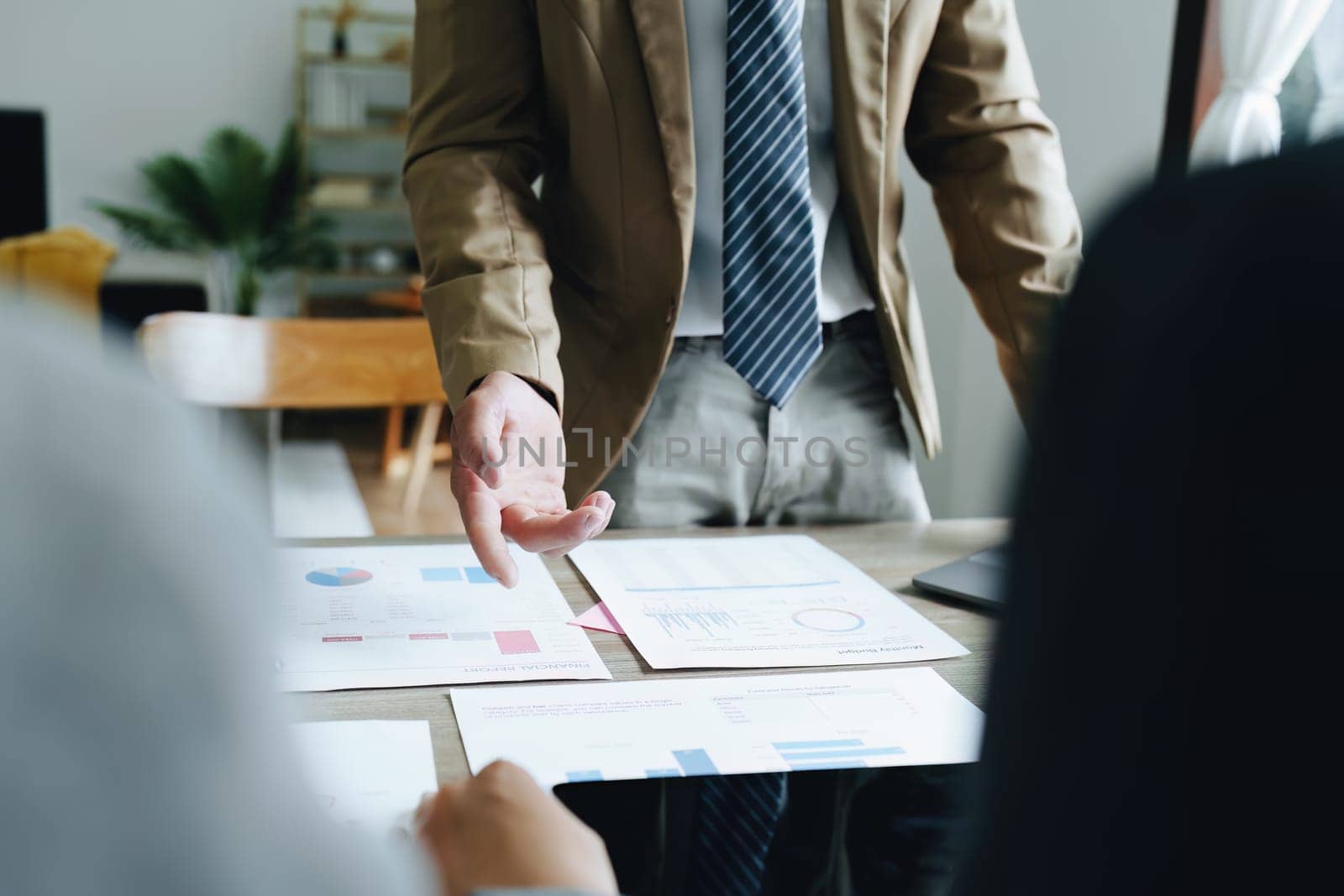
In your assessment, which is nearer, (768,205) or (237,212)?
(768,205)

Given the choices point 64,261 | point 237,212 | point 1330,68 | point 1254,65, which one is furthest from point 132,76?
point 1330,68

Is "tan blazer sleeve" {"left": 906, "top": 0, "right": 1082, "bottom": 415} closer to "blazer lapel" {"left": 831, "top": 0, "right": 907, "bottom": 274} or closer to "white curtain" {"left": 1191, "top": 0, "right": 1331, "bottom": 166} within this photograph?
"blazer lapel" {"left": 831, "top": 0, "right": 907, "bottom": 274}

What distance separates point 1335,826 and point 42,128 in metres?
6.98

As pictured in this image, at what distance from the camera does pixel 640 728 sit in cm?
72

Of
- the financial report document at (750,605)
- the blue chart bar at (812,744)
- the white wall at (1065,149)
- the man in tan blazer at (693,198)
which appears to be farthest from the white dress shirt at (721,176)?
the white wall at (1065,149)

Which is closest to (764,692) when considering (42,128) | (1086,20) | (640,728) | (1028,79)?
(640,728)

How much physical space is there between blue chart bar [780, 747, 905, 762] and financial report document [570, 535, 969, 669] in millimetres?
140

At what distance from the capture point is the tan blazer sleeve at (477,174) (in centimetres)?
113

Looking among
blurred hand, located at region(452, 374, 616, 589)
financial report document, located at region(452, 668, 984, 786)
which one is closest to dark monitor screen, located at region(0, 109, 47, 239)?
blurred hand, located at region(452, 374, 616, 589)

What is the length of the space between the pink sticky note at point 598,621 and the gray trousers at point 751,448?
333 millimetres

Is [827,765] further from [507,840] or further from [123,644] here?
[123,644]

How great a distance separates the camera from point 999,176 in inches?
52.0

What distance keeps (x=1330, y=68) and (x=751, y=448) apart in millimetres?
1461

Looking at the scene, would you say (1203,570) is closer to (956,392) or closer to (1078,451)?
(1078,451)
